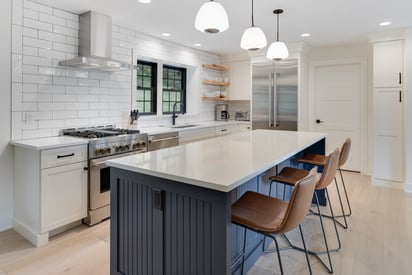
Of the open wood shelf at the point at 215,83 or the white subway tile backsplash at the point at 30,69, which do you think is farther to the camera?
the open wood shelf at the point at 215,83

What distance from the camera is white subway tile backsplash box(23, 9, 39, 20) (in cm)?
290

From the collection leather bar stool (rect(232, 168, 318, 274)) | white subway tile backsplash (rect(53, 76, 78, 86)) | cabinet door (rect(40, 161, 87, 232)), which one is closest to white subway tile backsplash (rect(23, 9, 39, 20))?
white subway tile backsplash (rect(53, 76, 78, 86))

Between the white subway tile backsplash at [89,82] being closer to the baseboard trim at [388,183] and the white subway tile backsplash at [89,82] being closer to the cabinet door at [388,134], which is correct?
the cabinet door at [388,134]

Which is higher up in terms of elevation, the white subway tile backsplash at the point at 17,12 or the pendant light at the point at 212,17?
the white subway tile backsplash at the point at 17,12

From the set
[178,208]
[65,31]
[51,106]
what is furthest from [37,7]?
[178,208]

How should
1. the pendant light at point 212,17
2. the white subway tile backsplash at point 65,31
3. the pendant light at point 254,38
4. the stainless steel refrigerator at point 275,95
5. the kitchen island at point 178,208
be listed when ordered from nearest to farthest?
the kitchen island at point 178,208
the pendant light at point 212,17
the pendant light at point 254,38
the white subway tile backsplash at point 65,31
the stainless steel refrigerator at point 275,95

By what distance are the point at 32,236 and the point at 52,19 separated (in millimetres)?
2294

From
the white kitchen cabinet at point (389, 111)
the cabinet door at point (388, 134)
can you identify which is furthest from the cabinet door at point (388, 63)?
the cabinet door at point (388, 134)

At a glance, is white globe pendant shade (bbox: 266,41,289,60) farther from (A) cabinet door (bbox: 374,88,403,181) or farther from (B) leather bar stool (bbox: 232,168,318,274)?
(A) cabinet door (bbox: 374,88,403,181)

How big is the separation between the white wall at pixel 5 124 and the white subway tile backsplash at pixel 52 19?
31 cm

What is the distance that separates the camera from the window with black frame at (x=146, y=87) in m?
4.52

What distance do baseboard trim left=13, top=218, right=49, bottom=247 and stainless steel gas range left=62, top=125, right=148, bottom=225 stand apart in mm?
448

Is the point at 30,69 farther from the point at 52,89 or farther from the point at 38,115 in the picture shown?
the point at 38,115

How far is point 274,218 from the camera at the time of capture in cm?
165
